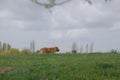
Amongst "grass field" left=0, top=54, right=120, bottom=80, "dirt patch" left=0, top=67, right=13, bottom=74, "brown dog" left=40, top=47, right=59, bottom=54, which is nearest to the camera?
"grass field" left=0, top=54, right=120, bottom=80

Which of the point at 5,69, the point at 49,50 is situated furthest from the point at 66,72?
the point at 49,50

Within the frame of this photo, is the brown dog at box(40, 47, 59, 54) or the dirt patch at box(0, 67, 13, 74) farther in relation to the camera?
the brown dog at box(40, 47, 59, 54)

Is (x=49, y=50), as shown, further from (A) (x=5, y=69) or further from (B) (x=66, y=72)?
(B) (x=66, y=72)

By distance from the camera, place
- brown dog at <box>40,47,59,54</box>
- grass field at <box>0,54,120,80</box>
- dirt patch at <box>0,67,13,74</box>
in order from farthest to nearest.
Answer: brown dog at <box>40,47,59,54</box> → dirt patch at <box>0,67,13,74</box> → grass field at <box>0,54,120,80</box>

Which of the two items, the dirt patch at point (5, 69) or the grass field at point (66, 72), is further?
the dirt patch at point (5, 69)

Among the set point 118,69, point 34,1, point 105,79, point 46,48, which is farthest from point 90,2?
point 46,48

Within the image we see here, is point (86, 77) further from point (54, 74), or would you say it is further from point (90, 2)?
point (90, 2)

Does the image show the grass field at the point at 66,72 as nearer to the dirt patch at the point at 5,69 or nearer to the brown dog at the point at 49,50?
the dirt patch at the point at 5,69

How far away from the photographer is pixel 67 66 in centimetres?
1577

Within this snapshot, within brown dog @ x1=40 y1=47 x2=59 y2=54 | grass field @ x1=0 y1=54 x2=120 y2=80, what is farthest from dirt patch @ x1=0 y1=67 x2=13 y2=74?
brown dog @ x1=40 y1=47 x2=59 y2=54

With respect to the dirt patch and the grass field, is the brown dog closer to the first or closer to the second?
the grass field

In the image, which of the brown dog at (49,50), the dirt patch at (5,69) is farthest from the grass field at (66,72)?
the brown dog at (49,50)

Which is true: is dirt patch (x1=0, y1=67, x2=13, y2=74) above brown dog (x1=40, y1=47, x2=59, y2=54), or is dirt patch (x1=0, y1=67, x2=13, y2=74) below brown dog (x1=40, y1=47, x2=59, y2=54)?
below

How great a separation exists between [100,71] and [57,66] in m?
1.82
